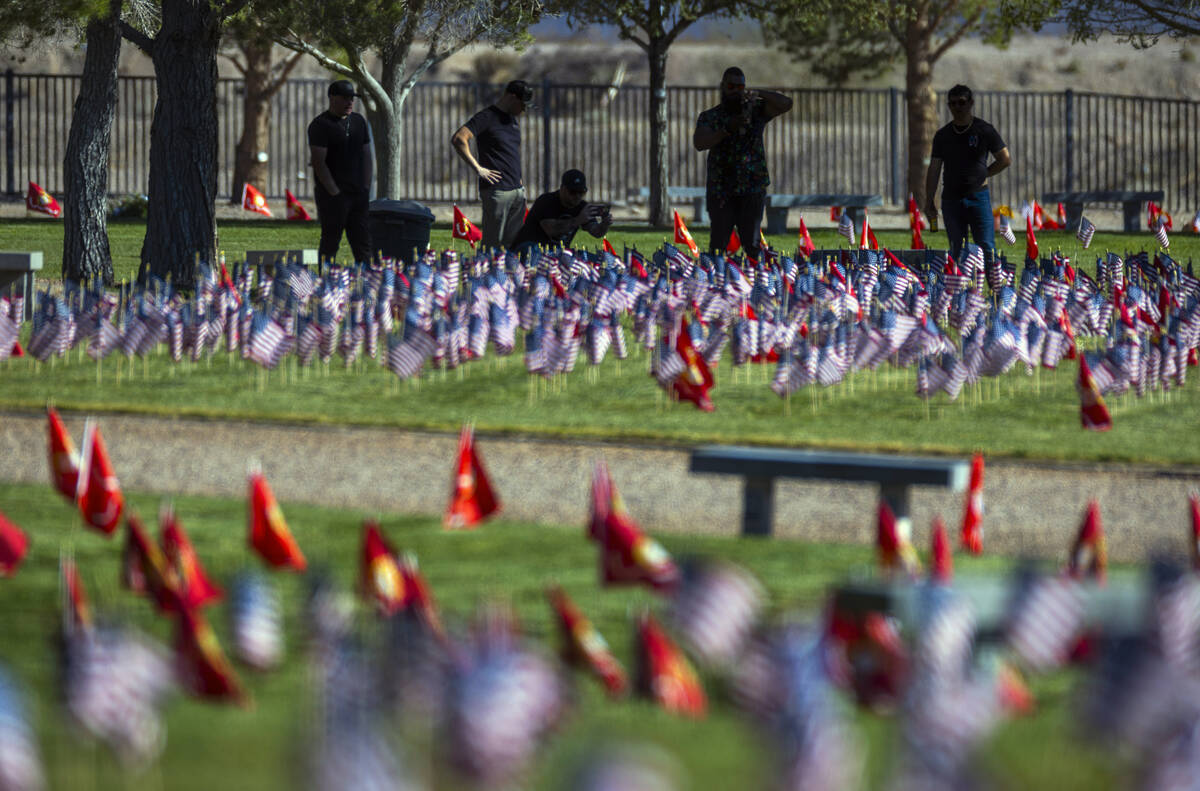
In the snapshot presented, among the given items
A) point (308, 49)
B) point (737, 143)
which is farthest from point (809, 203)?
point (737, 143)

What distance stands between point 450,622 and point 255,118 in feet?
108

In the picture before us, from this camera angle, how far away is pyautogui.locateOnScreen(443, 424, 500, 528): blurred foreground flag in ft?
20.7

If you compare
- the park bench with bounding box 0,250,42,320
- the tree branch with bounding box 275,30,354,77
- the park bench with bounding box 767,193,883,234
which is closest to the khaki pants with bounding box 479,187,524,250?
the park bench with bounding box 0,250,42,320

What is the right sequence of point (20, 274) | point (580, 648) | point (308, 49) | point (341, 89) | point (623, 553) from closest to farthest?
point (580, 648) → point (623, 553) → point (20, 274) → point (341, 89) → point (308, 49)

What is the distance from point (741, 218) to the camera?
15.7 metres

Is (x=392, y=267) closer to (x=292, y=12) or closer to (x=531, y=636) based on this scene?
(x=531, y=636)

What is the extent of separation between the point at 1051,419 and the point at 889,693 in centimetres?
593

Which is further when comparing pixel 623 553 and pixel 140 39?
pixel 140 39

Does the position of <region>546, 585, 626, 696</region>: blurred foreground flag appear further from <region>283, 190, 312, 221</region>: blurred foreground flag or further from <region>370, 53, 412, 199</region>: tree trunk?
<region>283, 190, 312, 221</region>: blurred foreground flag

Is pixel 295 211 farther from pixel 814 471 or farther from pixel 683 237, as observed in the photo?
pixel 814 471

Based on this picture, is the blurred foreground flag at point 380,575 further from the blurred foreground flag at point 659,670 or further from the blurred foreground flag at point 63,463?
the blurred foreground flag at point 63,463

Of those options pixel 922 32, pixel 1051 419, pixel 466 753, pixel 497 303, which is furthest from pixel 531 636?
pixel 922 32

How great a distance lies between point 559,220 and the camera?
16266mm

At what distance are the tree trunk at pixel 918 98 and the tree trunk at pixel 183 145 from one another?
1953 centimetres
